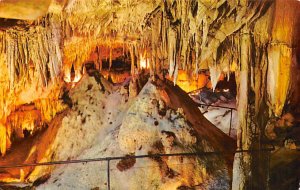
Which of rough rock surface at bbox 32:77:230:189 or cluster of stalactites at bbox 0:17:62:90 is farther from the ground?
cluster of stalactites at bbox 0:17:62:90

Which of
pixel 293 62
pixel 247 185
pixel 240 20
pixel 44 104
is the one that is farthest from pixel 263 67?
pixel 44 104

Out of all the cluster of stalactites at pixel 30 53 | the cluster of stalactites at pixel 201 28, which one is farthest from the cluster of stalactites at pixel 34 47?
the cluster of stalactites at pixel 201 28

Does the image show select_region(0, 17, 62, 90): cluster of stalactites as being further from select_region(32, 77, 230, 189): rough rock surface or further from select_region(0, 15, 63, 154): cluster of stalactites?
select_region(32, 77, 230, 189): rough rock surface

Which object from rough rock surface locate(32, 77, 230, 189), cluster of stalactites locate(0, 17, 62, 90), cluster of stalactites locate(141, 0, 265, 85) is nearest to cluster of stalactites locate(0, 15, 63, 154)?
cluster of stalactites locate(0, 17, 62, 90)

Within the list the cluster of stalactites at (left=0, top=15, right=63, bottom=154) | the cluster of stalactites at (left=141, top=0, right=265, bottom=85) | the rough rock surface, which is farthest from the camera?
the rough rock surface

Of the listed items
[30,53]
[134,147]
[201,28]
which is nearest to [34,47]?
[30,53]

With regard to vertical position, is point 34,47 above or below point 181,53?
above

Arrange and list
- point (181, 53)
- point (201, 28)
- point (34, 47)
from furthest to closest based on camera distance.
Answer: point (34, 47) → point (181, 53) → point (201, 28)

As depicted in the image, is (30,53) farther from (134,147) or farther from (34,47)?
(134,147)

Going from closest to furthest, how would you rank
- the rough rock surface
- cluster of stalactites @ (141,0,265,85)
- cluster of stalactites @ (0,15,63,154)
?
cluster of stalactites @ (141,0,265,85) → cluster of stalactites @ (0,15,63,154) → the rough rock surface

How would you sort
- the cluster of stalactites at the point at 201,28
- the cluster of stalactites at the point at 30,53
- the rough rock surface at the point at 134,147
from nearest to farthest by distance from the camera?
the cluster of stalactites at the point at 201,28 < the cluster of stalactites at the point at 30,53 < the rough rock surface at the point at 134,147

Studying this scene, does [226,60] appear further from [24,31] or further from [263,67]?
[24,31]

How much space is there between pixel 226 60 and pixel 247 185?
239cm

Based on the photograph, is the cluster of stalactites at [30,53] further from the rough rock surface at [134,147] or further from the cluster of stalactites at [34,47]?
the rough rock surface at [134,147]
